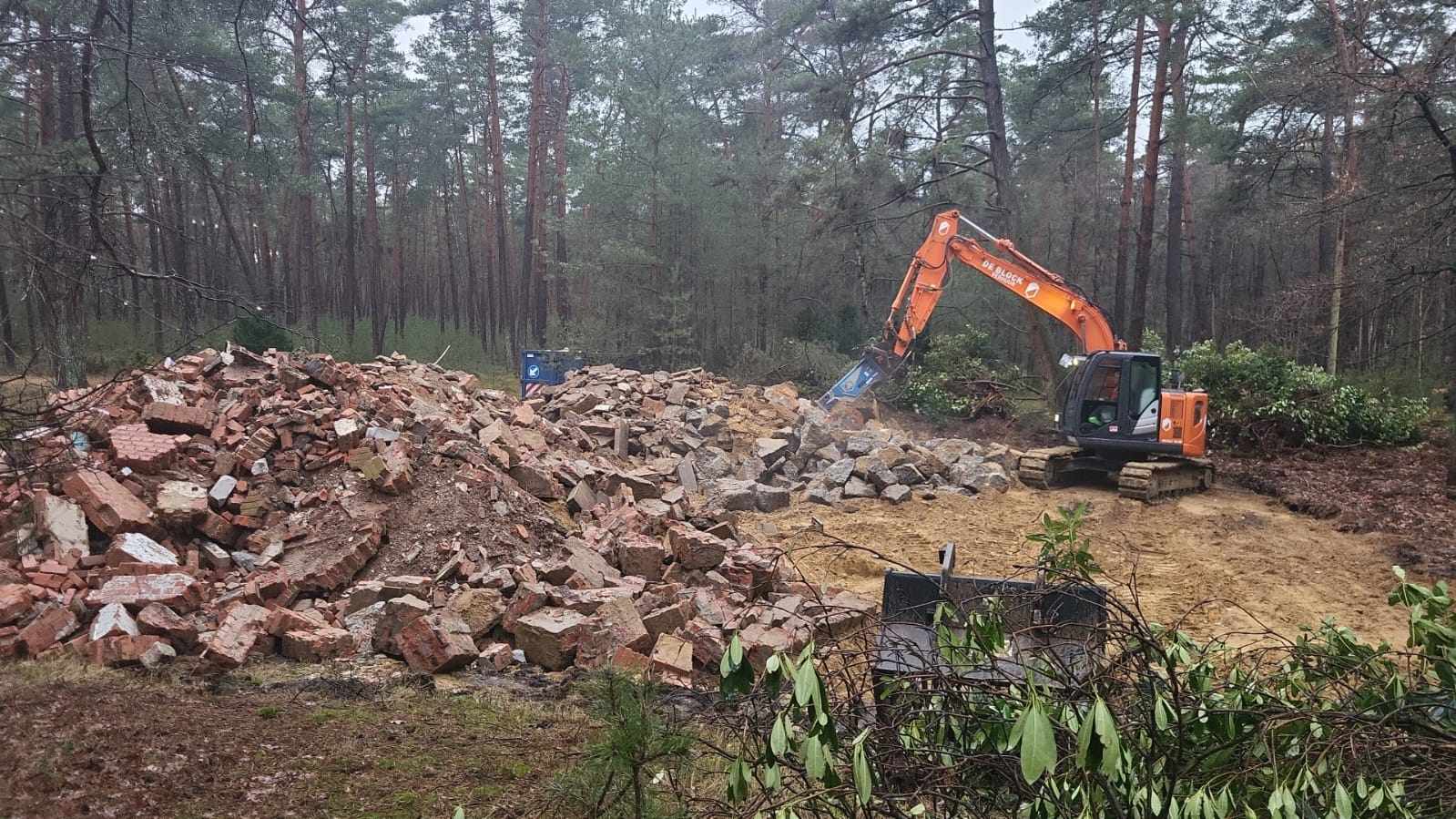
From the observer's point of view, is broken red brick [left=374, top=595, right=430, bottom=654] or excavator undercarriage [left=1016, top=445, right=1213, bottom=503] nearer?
broken red brick [left=374, top=595, right=430, bottom=654]

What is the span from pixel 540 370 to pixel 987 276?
9.84 meters

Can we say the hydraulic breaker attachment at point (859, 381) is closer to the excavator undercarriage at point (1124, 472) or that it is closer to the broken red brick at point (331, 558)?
the excavator undercarriage at point (1124, 472)

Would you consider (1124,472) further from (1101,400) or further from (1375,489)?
(1375,489)

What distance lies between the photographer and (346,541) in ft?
23.9

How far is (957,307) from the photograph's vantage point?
23.9m

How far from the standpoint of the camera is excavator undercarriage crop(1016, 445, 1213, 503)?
11.4m

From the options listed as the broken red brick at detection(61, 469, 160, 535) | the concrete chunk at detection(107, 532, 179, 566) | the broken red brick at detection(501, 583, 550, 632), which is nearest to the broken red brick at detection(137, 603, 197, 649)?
the concrete chunk at detection(107, 532, 179, 566)

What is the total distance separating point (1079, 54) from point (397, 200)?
104ft

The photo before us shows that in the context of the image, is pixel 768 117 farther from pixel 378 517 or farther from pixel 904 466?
pixel 378 517

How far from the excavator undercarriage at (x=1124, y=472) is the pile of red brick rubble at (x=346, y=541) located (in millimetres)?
4237

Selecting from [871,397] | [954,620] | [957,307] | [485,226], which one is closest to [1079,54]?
[957,307]

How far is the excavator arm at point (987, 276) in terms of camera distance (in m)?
13.4

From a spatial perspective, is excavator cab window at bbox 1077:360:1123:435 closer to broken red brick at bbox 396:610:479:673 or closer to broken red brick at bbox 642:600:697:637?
broken red brick at bbox 642:600:697:637

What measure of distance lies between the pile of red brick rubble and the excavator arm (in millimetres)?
4622
